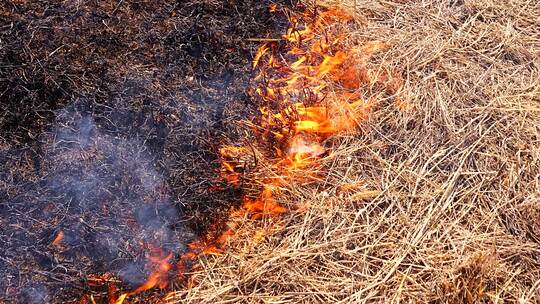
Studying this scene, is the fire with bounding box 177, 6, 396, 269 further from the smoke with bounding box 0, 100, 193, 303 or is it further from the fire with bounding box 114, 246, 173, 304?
the smoke with bounding box 0, 100, 193, 303

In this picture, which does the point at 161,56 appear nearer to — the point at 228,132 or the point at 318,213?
the point at 228,132

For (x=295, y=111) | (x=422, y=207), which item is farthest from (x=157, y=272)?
(x=422, y=207)

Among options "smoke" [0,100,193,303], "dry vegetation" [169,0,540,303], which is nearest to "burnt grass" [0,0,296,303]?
"smoke" [0,100,193,303]

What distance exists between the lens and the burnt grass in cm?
223

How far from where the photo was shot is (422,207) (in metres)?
2.48

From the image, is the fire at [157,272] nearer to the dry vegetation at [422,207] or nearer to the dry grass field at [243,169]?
the dry grass field at [243,169]

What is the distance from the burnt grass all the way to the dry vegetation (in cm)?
37

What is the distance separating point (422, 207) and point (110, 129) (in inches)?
66.6

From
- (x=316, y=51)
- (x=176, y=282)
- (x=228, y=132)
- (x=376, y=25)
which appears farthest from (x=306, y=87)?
(x=176, y=282)

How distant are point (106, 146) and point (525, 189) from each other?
7.21ft

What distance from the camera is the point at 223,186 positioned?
8.21 ft

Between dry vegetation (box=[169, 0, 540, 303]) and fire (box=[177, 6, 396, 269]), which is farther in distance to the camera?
fire (box=[177, 6, 396, 269])

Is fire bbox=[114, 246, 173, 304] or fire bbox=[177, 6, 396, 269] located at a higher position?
fire bbox=[177, 6, 396, 269]

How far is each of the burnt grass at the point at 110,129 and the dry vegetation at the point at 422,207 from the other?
0.37m
